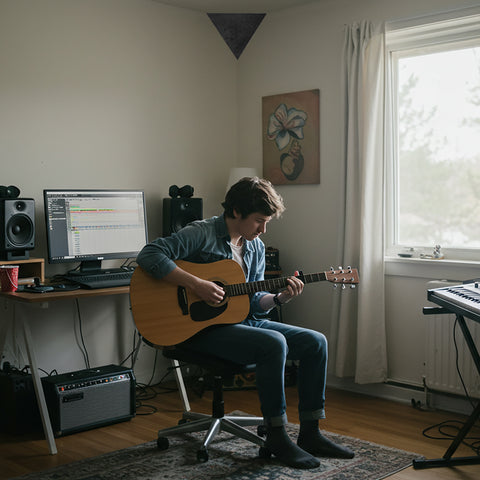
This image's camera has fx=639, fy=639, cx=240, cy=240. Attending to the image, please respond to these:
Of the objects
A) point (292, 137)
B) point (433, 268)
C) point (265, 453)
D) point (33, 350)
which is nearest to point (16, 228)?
point (33, 350)

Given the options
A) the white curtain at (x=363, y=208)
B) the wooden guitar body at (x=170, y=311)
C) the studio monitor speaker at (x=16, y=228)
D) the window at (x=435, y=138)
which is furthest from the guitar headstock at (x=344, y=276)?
the studio monitor speaker at (x=16, y=228)

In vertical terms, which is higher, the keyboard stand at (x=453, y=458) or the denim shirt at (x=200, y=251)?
the denim shirt at (x=200, y=251)

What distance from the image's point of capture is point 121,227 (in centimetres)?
348

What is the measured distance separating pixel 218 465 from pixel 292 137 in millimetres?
2170

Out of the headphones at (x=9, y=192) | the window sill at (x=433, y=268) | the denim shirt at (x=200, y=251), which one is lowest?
the window sill at (x=433, y=268)

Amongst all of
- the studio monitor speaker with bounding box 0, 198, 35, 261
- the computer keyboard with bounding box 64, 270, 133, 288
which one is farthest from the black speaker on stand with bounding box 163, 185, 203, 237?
the studio monitor speaker with bounding box 0, 198, 35, 261

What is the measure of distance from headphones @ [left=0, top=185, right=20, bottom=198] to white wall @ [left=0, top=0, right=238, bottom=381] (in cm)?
15

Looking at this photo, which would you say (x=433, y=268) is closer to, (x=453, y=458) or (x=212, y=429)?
(x=453, y=458)

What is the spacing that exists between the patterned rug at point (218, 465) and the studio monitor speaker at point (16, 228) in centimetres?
105

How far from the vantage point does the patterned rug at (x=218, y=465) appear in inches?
98.2

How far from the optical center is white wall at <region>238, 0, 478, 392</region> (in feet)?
11.7

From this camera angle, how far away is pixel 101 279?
3.12m

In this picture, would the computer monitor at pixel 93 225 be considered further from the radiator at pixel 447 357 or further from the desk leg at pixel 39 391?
the radiator at pixel 447 357

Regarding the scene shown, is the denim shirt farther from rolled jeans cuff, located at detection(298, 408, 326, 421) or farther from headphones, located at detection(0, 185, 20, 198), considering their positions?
headphones, located at detection(0, 185, 20, 198)
